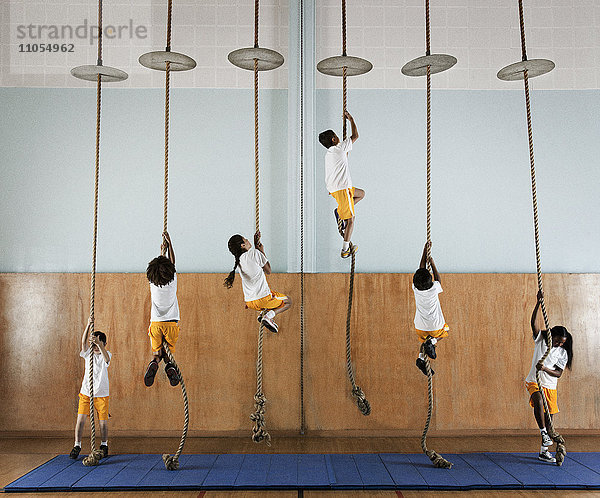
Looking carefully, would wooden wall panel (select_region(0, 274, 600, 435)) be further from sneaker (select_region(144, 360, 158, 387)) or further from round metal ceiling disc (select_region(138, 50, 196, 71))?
round metal ceiling disc (select_region(138, 50, 196, 71))

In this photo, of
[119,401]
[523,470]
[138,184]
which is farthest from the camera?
[138,184]

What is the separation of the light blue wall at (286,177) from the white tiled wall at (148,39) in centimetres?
16

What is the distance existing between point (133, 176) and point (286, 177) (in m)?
1.52

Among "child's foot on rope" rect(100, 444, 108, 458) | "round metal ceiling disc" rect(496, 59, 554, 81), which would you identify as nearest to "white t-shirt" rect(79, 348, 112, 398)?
"child's foot on rope" rect(100, 444, 108, 458)

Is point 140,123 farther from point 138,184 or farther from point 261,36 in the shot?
point 261,36

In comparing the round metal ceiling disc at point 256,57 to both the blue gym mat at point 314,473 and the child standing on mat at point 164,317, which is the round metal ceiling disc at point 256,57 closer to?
the child standing on mat at point 164,317

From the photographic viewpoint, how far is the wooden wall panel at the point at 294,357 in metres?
5.16

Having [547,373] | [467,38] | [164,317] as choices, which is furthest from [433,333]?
[467,38]

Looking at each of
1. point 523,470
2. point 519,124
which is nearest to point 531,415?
point 523,470

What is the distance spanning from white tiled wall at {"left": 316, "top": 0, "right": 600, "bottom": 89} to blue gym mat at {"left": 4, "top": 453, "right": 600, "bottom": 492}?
11.7ft

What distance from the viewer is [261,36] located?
5574 mm

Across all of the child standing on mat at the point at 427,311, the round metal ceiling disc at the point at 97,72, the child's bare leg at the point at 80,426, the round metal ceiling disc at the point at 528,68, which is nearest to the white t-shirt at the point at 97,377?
the child's bare leg at the point at 80,426

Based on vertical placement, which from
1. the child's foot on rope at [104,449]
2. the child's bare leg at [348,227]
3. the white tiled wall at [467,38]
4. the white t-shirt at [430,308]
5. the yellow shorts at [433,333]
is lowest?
the child's foot on rope at [104,449]

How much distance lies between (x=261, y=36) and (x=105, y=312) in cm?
313
